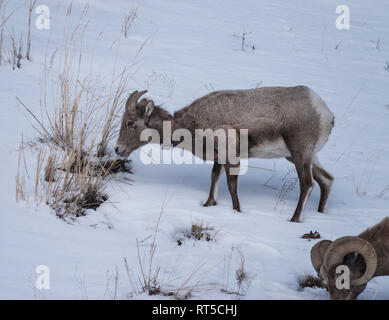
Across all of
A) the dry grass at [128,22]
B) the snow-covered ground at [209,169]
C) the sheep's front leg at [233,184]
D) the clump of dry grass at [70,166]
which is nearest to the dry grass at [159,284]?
the snow-covered ground at [209,169]

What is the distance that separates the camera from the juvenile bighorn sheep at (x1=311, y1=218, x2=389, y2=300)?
4555 millimetres

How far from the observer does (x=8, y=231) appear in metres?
5.63

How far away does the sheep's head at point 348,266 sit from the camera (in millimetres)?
4555

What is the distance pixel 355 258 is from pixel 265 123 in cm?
276

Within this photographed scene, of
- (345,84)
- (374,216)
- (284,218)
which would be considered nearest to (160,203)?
(284,218)

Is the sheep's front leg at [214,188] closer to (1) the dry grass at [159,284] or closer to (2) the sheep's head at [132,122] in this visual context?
(2) the sheep's head at [132,122]

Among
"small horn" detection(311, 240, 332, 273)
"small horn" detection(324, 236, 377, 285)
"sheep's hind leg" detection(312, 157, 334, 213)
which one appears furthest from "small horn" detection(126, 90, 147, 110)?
"small horn" detection(324, 236, 377, 285)

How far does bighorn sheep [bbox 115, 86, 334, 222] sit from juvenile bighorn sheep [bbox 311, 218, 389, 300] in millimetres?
2221

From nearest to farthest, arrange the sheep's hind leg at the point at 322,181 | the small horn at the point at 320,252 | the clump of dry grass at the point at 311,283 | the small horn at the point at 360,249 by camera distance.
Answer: the small horn at the point at 360,249 → the small horn at the point at 320,252 → the clump of dry grass at the point at 311,283 → the sheep's hind leg at the point at 322,181

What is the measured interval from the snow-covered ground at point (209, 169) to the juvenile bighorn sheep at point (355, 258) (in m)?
0.46

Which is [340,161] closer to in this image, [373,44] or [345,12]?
[373,44]

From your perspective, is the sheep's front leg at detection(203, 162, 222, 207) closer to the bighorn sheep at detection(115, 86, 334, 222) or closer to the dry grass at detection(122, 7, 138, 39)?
the bighorn sheep at detection(115, 86, 334, 222)

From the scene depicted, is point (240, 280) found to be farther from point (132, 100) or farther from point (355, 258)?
point (132, 100)
